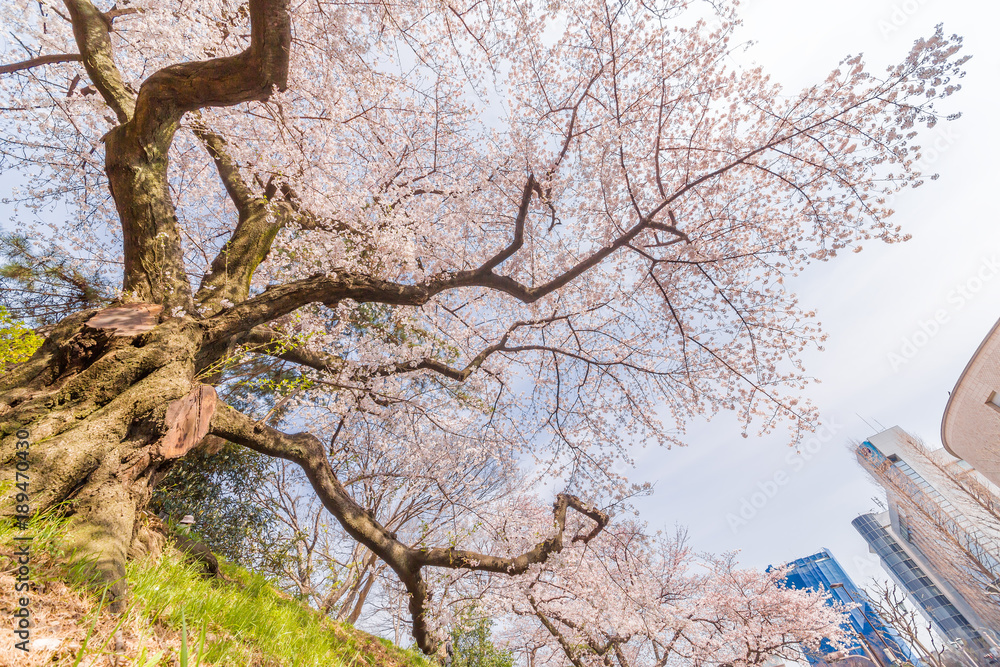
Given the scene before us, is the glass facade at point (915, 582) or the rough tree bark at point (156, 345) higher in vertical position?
the glass facade at point (915, 582)

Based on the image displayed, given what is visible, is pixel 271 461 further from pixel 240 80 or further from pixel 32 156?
pixel 32 156

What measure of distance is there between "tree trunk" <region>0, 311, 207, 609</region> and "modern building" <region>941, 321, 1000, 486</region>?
2302 cm

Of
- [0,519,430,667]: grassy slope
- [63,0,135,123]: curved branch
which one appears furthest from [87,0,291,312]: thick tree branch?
[0,519,430,667]: grassy slope

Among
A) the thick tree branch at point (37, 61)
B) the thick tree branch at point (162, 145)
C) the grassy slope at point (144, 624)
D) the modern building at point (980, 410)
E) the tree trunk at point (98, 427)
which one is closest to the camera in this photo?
the grassy slope at point (144, 624)

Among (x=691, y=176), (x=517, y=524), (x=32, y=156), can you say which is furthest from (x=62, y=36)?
(x=517, y=524)

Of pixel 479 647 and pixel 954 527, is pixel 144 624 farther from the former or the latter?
pixel 954 527

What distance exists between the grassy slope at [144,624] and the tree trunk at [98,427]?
→ 5.5 inches

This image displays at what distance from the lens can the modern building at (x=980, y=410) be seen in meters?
14.1

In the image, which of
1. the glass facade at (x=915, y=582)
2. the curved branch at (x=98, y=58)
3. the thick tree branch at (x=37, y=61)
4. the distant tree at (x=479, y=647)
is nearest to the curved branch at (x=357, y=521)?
the curved branch at (x=98, y=58)

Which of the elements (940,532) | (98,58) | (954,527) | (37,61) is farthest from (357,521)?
(954,527)

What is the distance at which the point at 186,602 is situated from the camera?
5.76ft

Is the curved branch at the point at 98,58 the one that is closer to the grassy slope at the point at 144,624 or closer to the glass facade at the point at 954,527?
the grassy slope at the point at 144,624

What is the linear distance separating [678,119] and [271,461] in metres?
8.31

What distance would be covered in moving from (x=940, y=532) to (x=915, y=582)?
1216 inches
